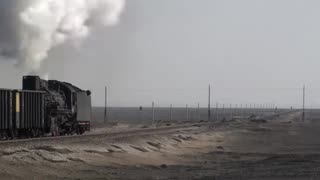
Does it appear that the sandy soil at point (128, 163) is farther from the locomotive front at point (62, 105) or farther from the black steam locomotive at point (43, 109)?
the locomotive front at point (62, 105)

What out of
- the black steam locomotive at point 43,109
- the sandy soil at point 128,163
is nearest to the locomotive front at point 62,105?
the black steam locomotive at point 43,109

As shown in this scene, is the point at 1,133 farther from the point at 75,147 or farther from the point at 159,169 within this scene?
the point at 159,169

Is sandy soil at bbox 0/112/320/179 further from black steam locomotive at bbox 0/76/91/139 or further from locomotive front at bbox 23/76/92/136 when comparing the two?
locomotive front at bbox 23/76/92/136

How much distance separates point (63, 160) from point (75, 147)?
3.43 meters

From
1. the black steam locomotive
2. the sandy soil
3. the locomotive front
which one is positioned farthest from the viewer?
the locomotive front

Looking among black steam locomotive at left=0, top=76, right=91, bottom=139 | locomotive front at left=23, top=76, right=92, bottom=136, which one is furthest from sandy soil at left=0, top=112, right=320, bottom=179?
locomotive front at left=23, top=76, right=92, bottom=136

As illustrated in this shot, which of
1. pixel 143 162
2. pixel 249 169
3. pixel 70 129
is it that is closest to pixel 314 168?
pixel 249 169

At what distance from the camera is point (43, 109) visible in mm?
36594

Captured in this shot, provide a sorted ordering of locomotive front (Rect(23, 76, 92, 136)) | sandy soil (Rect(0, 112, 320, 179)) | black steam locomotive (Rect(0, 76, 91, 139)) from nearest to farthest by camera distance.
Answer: sandy soil (Rect(0, 112, 320, 179))
black steam locomotive (Rect(0, 76, 91, 139))
locomotive front (Rect(23, 76, 92, 136))

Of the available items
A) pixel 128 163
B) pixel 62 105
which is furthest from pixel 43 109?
pixel 128 163

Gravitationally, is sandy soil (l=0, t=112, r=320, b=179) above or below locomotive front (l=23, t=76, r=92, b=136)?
below

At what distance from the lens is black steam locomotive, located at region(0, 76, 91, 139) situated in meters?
32.7

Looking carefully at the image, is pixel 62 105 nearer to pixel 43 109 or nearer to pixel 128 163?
pixel 43 109

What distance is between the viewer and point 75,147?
29.8m
